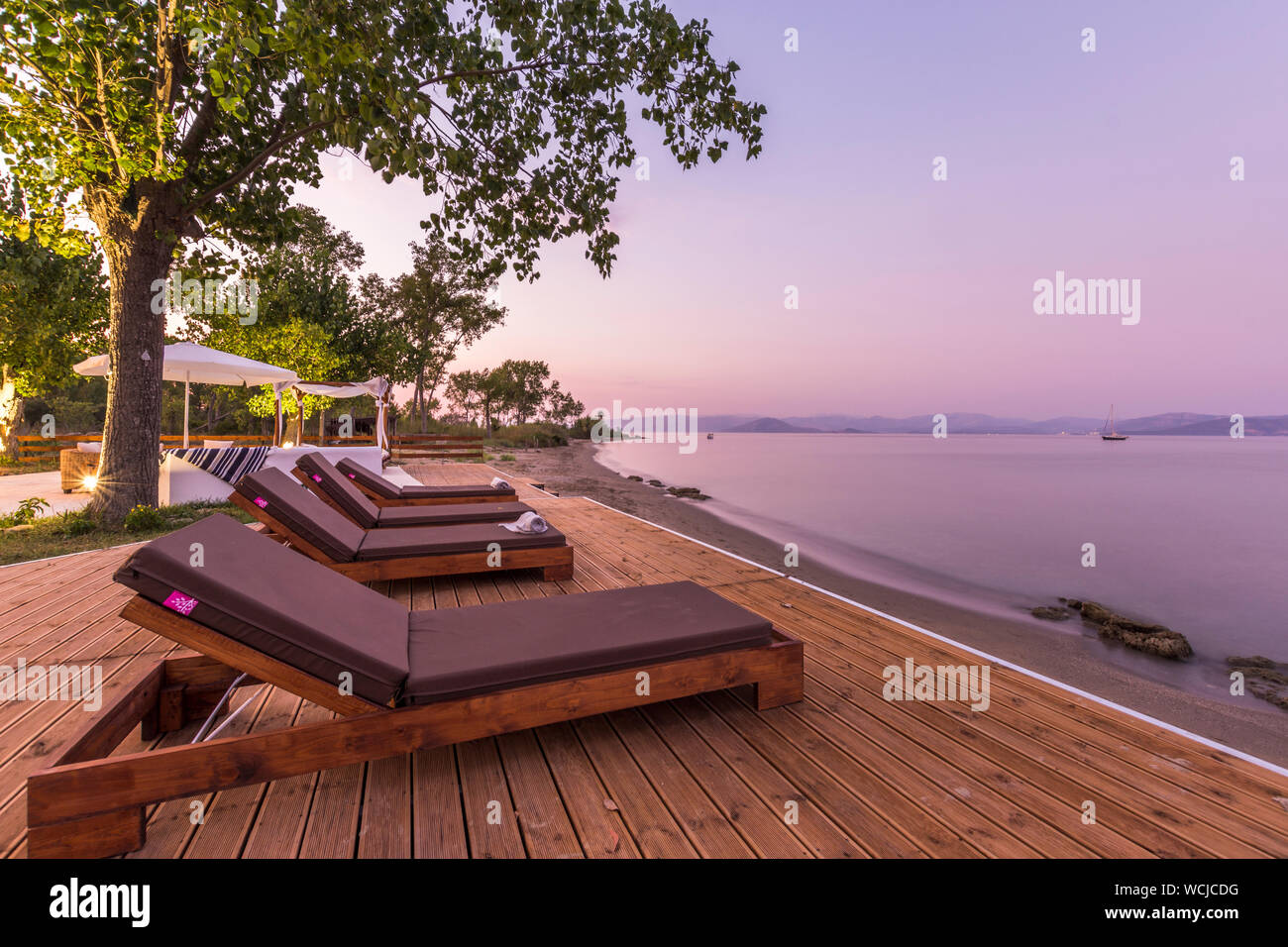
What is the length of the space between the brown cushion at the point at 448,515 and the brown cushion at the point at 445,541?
0.95 feet

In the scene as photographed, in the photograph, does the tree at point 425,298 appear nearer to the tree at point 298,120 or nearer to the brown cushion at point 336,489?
the tree at point 298,120

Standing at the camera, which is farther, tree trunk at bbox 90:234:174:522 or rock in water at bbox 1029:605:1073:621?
rock in water at bbox 1029:605:1073:621

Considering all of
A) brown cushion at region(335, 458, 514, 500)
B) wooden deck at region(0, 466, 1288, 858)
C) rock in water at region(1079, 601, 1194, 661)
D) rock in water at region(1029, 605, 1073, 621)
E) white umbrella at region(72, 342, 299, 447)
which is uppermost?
white umbrella at region(72, 342, 299, 447)

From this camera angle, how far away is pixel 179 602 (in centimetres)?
158

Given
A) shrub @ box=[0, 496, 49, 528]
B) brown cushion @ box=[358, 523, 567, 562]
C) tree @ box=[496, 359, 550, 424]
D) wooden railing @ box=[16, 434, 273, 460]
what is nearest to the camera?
brown cushion @ box=[358, 523, 567, 562]

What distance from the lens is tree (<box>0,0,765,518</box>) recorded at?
4.23m

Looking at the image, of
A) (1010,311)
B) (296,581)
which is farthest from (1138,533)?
(296,581)

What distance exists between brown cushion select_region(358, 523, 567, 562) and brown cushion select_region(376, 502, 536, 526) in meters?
0.29

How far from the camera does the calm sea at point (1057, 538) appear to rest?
328 inches

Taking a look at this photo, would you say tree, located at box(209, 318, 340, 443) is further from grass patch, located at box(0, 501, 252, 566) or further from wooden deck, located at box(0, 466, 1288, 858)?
wooden deck, located at box(0, 466, 1288, 858)

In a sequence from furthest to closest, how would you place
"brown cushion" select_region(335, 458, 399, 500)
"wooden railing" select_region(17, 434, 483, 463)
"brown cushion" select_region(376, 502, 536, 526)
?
"wooden railing" select_region(17, 434, 483, 463)
"brown cushion" select_region(335, 458, 399, 500)
"brown cushion" select_region(376, 502, 536, 526)

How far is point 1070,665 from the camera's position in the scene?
18.2 ft

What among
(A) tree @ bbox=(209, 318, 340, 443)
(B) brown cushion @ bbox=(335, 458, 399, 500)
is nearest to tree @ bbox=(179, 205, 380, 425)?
(A) tree @ bbox=(209, 318, 340, 443)

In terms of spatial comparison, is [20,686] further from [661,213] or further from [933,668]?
[661,213]
